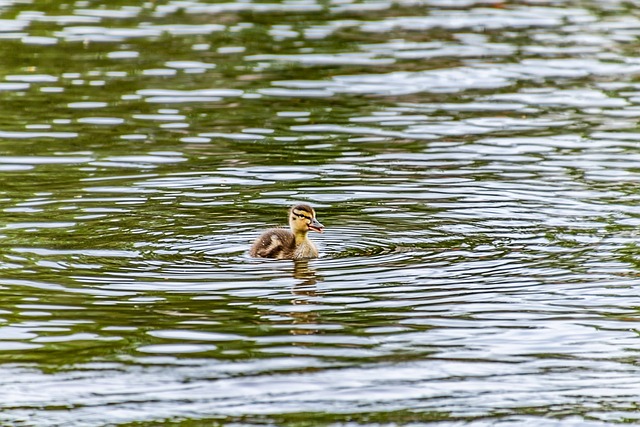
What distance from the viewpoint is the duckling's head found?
11992mm

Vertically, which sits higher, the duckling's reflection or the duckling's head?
the duckling's head

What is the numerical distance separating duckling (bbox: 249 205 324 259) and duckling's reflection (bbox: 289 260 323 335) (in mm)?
138

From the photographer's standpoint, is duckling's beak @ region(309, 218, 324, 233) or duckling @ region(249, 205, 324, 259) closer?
duckling @ region(249, 205, 324, 259)

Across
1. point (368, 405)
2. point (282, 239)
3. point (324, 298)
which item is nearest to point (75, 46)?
point (282, 239)

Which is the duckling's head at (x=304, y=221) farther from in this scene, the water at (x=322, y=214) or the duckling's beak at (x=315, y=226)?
the water at (x=322, y=214)

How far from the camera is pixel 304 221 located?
1199 centimetres

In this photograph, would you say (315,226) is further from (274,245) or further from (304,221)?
(274,245)

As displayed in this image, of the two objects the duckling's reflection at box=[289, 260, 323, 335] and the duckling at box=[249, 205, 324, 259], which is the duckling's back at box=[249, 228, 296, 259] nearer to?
the duckling at box=[249, 205, 324, 259]

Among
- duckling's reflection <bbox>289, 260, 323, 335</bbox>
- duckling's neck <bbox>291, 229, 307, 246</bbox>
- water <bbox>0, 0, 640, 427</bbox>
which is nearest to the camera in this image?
water <bbox>0, 0, 640, 427</bbox>

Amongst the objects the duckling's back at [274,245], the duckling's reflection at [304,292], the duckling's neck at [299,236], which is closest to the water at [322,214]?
the duckling's reflection at [304,292]

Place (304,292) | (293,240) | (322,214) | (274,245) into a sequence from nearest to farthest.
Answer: (304,292)
(274,245)
(293,240)
(322,214)

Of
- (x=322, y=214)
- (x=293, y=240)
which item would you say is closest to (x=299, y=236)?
(x=293, y=240)

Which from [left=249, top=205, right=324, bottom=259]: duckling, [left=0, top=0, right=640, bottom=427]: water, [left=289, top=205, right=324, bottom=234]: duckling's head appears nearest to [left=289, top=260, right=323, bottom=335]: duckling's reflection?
[left=0, top=0, right=640, bottom=427]: water

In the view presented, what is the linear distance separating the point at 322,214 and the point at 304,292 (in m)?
2.70
